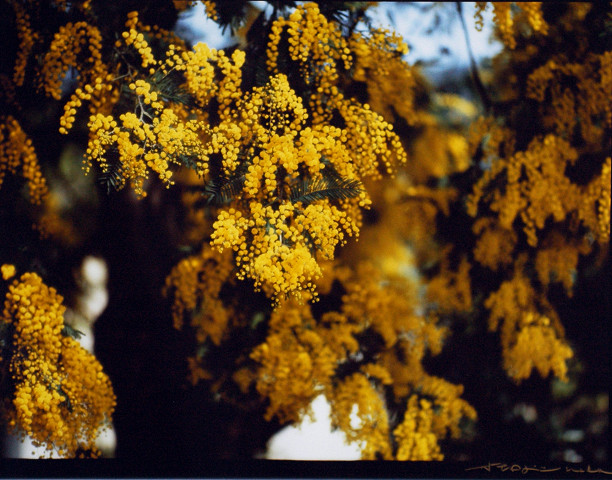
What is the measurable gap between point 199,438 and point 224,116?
3.32 ft

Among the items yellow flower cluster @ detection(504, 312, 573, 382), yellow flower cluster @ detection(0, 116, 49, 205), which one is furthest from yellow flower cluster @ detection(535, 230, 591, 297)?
yellow flower cluster @ detection(0, 116, 49, 205)

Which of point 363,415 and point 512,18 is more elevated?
point 512,18

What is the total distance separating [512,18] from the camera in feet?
5.33

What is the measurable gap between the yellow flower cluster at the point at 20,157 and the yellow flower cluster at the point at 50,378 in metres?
0.27

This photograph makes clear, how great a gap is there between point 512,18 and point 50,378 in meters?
1.90

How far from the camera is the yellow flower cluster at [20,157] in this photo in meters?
1.47

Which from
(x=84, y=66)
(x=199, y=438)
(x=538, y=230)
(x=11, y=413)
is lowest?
(x=199, y=438)

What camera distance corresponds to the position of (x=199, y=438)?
1517mm

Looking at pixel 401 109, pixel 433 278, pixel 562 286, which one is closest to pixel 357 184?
pixel 401 109

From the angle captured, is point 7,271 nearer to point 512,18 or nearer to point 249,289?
point 249,289

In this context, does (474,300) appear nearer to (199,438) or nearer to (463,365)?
(463,365)

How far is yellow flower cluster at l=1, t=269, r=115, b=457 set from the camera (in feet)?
4.70

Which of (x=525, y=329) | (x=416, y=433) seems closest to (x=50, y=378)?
(x=416, y=433)

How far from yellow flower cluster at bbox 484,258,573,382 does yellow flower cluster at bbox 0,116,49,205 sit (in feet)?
4.96
